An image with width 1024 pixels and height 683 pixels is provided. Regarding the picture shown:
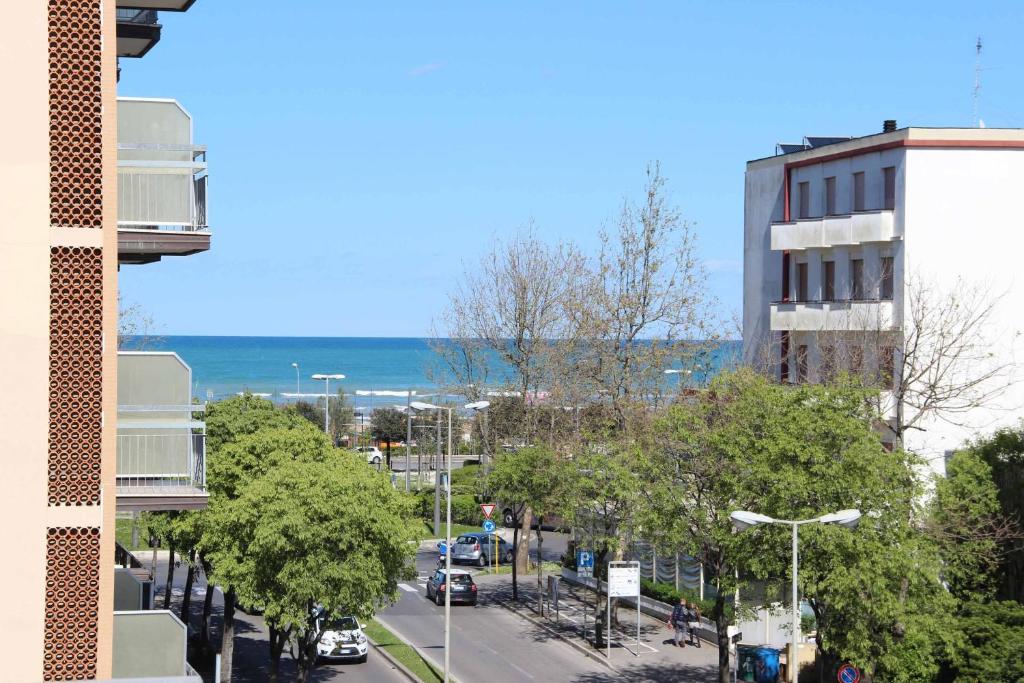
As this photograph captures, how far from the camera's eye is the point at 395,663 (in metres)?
45.2

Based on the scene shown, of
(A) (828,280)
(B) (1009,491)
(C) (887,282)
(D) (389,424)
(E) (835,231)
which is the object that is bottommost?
(D) (389,424)

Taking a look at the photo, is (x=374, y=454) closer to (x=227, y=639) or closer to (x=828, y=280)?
(x=828, y=280)

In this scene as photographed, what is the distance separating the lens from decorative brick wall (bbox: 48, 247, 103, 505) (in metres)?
18.6

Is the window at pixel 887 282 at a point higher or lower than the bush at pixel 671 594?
higher

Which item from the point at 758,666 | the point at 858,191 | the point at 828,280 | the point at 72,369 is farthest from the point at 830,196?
the point at 72,369

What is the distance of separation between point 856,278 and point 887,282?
2.26 m

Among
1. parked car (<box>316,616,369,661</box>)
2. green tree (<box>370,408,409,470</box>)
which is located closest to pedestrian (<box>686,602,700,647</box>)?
parked car (<box>316,616,369,661</box>)

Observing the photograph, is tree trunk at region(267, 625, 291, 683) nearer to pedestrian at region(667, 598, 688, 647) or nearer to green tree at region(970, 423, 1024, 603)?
pedestrian at region(667, 598, 688, 647)

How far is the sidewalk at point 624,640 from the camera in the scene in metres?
43.9

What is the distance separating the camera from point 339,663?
46.3m

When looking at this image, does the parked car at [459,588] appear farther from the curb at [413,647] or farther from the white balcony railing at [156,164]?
the white balcony railing at [156,164]

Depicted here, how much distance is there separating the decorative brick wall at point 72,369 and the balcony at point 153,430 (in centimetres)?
162

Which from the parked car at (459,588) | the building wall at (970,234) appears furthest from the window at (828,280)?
the parked car at (459,588)

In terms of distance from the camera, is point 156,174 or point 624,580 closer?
point 156,174
